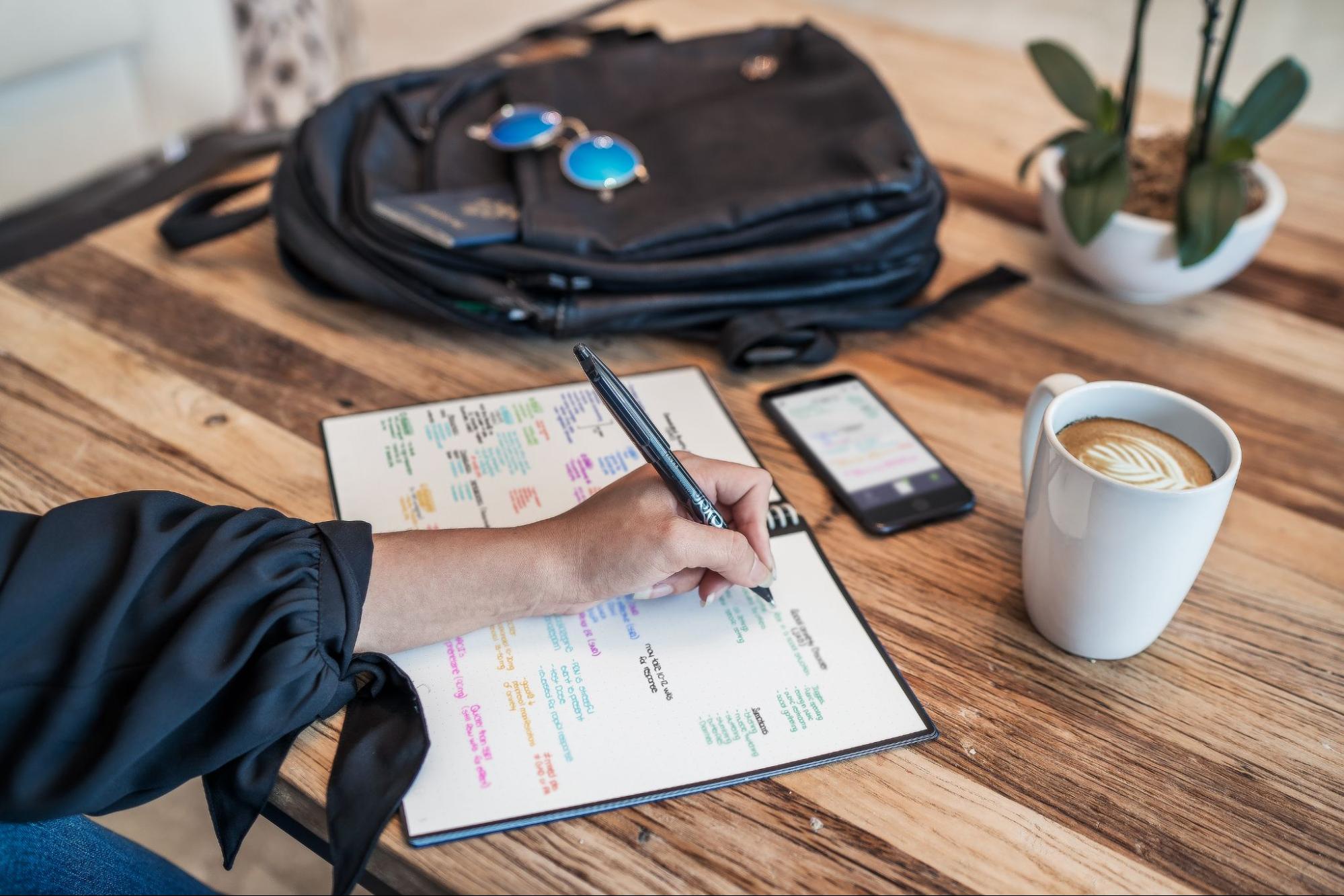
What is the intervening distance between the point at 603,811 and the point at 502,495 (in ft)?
0.82

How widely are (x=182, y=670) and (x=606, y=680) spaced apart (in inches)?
8.5

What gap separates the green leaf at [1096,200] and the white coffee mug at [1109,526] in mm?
292

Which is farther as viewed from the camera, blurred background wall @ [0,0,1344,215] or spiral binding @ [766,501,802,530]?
blurred background wall @ [0,0,1344,215]

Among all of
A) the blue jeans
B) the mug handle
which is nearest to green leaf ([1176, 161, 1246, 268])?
the mug handle

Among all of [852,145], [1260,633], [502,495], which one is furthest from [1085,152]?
[502,495]

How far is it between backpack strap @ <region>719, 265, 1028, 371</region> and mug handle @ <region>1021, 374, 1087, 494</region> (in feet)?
0.75

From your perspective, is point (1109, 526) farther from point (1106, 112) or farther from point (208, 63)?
point (208, 63)

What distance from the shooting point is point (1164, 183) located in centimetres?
91

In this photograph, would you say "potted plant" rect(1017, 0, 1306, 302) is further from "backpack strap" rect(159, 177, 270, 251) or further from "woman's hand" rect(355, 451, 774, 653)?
"backpack strap" rect(159, 177, 270, 251)

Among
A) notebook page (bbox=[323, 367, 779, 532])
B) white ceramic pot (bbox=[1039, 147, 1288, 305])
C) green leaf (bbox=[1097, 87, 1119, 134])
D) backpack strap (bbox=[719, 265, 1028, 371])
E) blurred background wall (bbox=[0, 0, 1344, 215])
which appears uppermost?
green leaf (bbox=[1097, 87, 1119, 134])

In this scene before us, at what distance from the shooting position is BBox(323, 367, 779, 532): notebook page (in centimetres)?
70

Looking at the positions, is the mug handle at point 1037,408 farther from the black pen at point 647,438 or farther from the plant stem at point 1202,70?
the plant stem at point 1202,70

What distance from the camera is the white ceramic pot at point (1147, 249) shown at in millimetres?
870

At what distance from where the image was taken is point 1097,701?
23.6 inches
